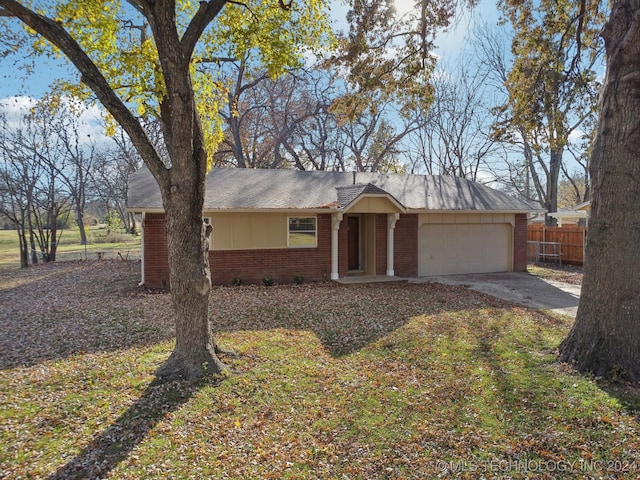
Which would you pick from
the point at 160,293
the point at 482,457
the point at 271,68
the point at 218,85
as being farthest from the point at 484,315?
the point at 160,293

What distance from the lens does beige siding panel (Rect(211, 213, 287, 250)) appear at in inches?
485

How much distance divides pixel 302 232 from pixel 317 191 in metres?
1.97

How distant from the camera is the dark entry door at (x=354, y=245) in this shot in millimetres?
15289

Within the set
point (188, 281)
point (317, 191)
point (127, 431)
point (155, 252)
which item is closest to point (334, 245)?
point (317, 191)

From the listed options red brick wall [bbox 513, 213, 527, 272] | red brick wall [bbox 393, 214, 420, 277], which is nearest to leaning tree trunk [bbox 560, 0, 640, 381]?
red brick wall [bbox 393, 214, 420, 277]

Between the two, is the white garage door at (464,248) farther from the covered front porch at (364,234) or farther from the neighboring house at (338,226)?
the covered front porch at (364,234)

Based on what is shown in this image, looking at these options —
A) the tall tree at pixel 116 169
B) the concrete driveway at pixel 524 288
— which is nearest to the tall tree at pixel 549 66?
the concrete driveway at pixel 524 288

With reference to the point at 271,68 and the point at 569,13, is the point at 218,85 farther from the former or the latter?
the point at 569,13

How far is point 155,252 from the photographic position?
1174 cm

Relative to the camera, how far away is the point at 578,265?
719 inches

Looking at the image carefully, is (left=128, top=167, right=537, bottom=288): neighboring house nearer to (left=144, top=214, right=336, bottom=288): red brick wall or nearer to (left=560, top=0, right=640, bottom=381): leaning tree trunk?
(left=144, top=214, right=336, bottom=288): red brick wall

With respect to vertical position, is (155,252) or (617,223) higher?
(617,223)

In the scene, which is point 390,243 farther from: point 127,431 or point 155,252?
point 127,431

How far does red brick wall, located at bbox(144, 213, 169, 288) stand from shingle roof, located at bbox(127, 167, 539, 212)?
1.77 ft
